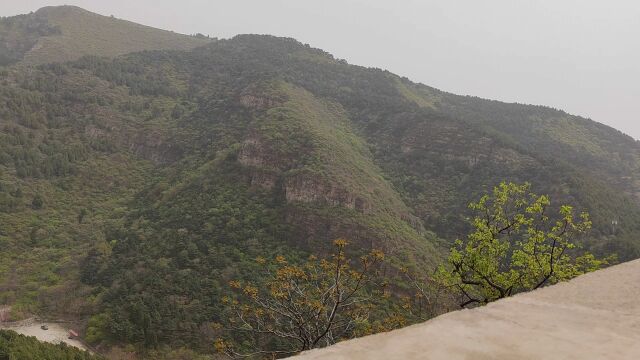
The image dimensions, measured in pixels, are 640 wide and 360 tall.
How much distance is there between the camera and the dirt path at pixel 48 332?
37094 mm

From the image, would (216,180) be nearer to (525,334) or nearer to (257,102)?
(257,102)

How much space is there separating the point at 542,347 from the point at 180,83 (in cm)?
10954

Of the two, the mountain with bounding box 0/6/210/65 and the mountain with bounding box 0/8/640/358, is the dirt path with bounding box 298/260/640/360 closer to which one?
the mountain with bounding box 0/8/640/358

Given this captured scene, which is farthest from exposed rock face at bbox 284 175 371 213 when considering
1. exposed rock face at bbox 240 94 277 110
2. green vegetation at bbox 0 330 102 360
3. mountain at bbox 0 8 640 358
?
green vegetation at bbox 0 330 102 360

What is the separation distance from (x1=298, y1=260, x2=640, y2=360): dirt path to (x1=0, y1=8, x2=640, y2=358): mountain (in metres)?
34.5

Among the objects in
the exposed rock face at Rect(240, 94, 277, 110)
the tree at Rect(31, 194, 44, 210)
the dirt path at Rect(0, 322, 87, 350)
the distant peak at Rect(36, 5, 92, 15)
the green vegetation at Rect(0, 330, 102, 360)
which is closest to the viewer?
A: the green vegetation at Rect(0, 330, 102, 360)

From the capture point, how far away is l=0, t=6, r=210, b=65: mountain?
391 feet

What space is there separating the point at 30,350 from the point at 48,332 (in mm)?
11161

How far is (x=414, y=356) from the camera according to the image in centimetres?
549

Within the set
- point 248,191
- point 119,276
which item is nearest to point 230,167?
point 248,191

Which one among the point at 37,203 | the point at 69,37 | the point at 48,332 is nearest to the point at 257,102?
the point at 37,203

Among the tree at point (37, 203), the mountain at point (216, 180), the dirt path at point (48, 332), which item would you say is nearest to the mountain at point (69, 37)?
the mountain at point (216, 180)

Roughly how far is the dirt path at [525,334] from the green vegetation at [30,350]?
29.7 metres

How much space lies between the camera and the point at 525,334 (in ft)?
19.9
